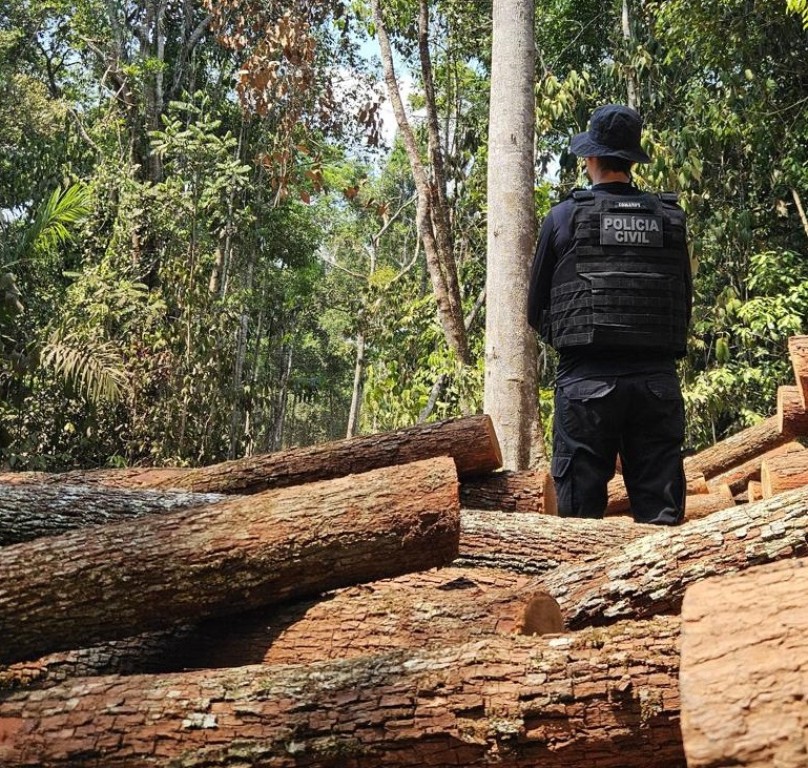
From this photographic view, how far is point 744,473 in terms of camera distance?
7.30 metres

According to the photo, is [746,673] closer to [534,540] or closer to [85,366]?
[534,540]

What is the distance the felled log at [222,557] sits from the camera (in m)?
3.06

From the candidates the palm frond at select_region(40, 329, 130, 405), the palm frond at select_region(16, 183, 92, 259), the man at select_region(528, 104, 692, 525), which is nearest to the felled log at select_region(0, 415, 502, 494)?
the man at select_region(528, 104, 692, 525)

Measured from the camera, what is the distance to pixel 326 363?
127 ft

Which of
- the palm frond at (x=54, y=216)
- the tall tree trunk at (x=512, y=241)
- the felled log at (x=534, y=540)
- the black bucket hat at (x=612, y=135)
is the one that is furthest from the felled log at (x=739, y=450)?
the palm frond at (x=54, y=216)

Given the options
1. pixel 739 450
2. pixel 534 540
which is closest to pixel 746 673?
pixel 534 540

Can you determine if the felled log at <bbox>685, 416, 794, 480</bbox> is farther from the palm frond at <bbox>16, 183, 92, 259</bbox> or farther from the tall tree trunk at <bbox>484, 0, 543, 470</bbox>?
the palm frond at <bbox>16, 183, 92, 259</bbox>

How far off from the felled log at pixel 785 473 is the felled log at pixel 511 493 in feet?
5.66

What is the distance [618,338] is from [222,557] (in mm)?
1795

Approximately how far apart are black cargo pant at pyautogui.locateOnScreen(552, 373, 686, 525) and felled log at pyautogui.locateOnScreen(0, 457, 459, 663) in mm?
921

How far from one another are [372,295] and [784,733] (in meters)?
14.7

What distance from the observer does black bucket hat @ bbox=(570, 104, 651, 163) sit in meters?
4.13

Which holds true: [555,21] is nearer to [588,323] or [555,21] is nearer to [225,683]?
[588,323]

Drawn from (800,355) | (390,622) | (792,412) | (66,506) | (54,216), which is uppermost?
(54,216)
